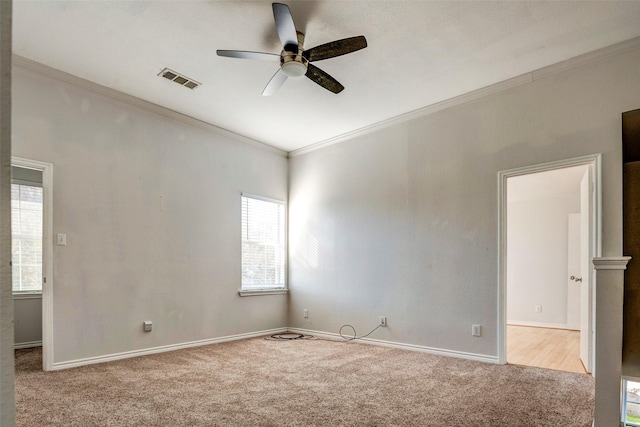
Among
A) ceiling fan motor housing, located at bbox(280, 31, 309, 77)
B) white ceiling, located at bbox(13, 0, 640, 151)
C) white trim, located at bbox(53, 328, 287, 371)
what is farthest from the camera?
white trim, located at bbox(53, 328, 287, 371)

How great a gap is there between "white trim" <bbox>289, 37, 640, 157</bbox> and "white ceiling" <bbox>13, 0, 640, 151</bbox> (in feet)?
0.26

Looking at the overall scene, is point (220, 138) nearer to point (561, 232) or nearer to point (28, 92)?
point (28, 92)

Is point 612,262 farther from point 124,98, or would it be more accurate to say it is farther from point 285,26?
point 124,98

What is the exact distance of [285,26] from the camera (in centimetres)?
254

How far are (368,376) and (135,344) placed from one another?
258 centimetres

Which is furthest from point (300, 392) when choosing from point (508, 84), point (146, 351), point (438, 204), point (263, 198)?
point (508, 84)

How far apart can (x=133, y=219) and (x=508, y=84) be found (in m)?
4.29

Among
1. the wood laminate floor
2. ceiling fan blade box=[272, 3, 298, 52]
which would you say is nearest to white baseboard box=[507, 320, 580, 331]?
the wood laminate floor

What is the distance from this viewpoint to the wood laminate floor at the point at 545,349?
12.6ft

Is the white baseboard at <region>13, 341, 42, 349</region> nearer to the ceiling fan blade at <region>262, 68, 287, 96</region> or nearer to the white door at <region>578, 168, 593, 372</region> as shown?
the ceiling fan blade at <region>262, 68, 287, 96</region>

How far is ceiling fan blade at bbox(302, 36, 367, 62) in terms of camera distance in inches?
106

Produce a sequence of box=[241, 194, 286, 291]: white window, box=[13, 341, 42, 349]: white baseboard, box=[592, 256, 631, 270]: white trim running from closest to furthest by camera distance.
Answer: box=[592, 256, 631, 270]: white trim < box=[13, 341, 42, 349]: white baseboard < box=[241, 194, 286, 291]: white window

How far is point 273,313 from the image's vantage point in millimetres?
5664

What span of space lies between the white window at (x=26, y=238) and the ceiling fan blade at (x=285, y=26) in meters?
4.42
